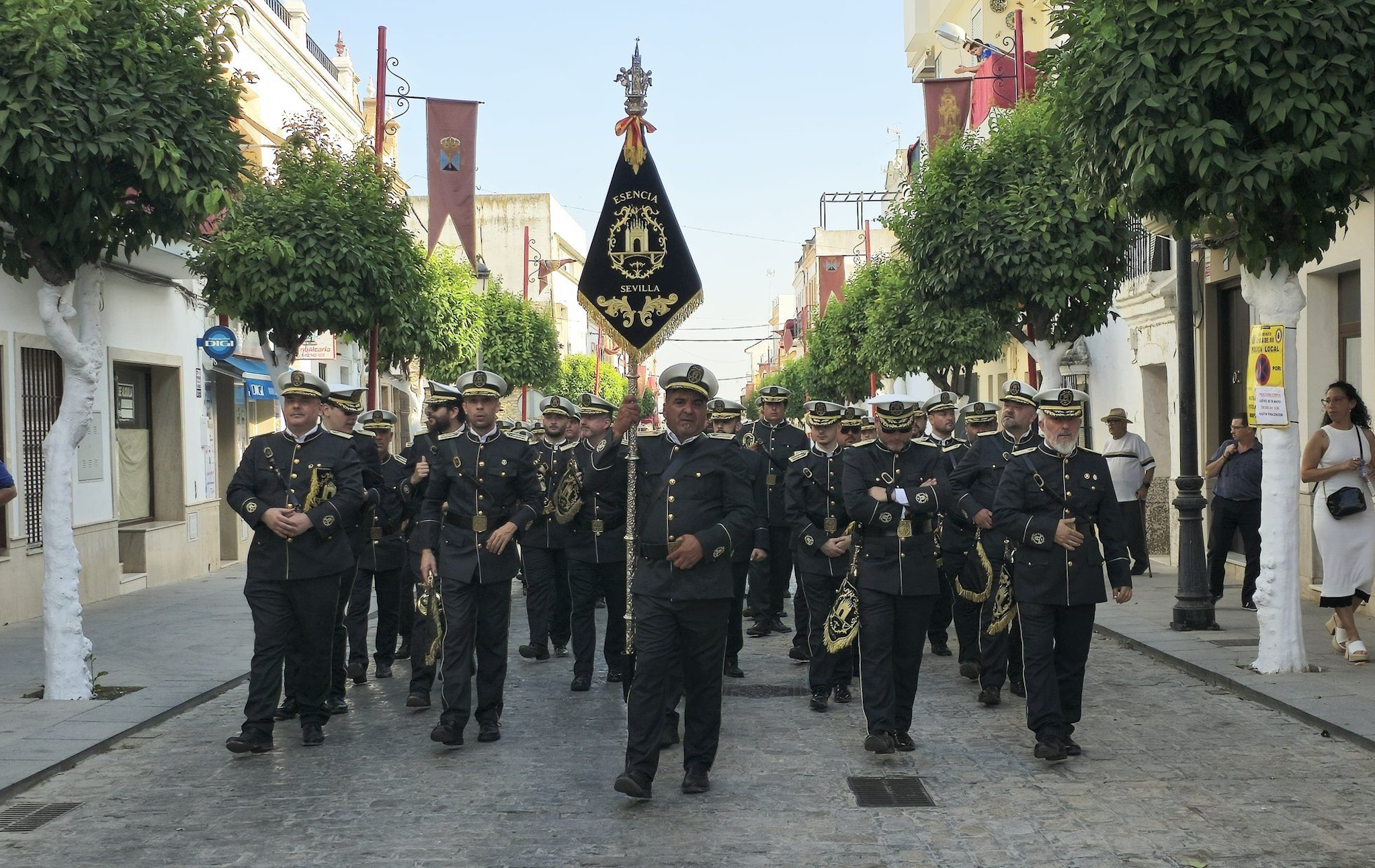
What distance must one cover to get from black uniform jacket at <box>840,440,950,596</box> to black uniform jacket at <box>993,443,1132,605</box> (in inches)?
16.5

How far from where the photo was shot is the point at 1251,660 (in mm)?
10945

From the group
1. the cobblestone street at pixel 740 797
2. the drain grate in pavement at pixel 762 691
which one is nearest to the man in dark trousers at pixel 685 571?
the cobblestone street at pixel 740 797

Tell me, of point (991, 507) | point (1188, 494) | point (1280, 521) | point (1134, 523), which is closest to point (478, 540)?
point (991, 507)

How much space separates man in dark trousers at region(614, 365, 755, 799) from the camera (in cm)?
713

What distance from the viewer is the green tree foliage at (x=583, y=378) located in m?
73.8

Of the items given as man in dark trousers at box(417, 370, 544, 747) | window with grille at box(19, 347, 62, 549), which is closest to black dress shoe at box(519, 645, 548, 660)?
man in dark trousers at box(417, 370, 544, 747)

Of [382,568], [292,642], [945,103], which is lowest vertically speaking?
[292,642]

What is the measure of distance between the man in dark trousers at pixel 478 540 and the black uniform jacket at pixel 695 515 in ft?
4.53

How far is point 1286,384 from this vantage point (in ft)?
34.5

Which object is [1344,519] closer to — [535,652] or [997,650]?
[997,650]

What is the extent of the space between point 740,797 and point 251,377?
694 inches

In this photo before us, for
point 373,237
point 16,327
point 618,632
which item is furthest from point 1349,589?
point 16,327

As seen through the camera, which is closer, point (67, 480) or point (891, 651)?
point (891, 651)

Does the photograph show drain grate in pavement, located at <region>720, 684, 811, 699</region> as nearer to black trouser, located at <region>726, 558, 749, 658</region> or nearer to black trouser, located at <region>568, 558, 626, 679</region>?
black trouser, located at <region>726, 558, 749, 658</region>
